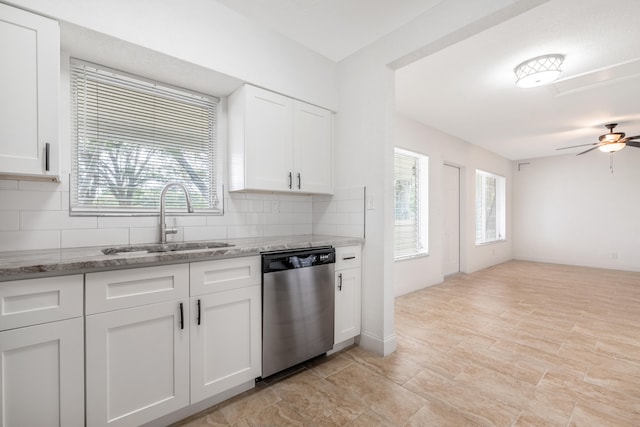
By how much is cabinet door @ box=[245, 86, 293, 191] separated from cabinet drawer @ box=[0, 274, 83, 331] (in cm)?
122

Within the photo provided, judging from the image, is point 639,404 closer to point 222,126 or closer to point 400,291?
point 400,291

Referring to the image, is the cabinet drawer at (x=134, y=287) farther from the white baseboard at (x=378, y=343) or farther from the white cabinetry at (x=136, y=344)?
the white baseboard at (x=378, y=343)

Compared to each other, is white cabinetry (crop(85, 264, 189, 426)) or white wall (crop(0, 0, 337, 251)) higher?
white wall (crop(0, 0, 337, 251))

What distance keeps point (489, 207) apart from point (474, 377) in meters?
5.81

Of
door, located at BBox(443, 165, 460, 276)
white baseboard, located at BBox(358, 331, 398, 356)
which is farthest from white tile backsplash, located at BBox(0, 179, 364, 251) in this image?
door, located at BBox(443, 165, 460, 276)

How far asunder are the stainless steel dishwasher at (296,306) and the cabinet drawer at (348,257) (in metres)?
0.08

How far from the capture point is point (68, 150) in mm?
1795

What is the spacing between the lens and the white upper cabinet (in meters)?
1.37

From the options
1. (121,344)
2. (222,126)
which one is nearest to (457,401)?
(121,344)

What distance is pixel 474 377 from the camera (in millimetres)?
2059

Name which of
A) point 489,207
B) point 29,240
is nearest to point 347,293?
point 29,240

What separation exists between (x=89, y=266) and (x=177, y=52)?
1390 millimetres

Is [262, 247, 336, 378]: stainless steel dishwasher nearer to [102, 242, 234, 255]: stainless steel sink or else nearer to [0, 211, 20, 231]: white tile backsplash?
[102, 242, 234, 255]: stainless steel sink

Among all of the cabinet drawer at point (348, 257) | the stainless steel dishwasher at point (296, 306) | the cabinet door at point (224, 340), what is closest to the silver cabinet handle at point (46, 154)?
the cabinet door at point (224, 340)
